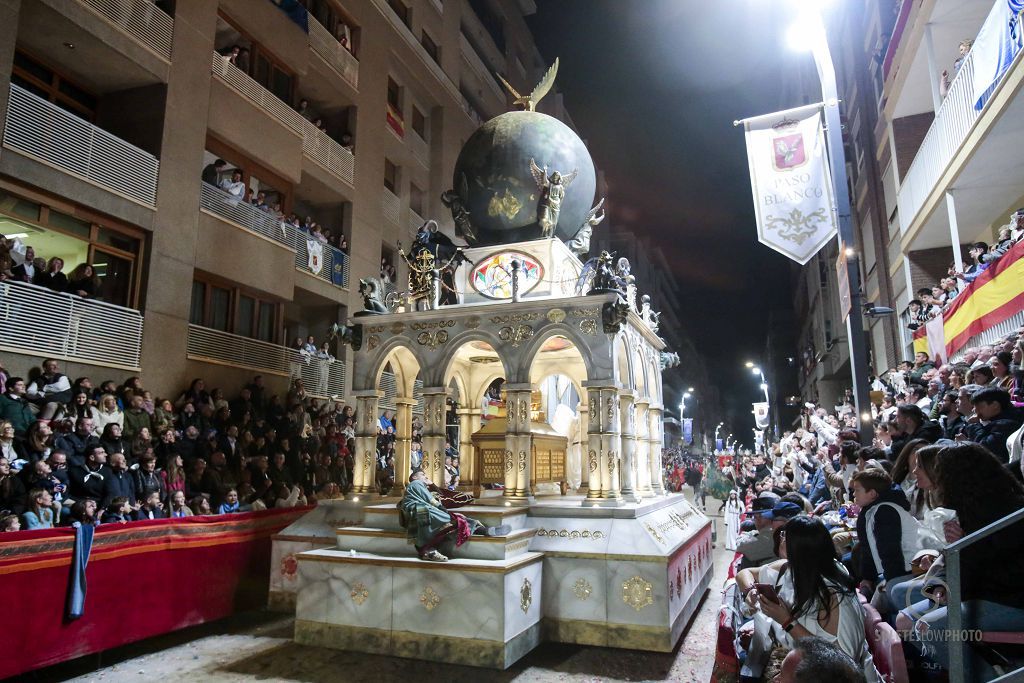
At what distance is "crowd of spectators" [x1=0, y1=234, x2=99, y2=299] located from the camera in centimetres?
1185

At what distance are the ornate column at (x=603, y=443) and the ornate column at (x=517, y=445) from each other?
0.97 m

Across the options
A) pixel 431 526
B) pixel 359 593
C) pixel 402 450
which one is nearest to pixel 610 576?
pixel 431 526

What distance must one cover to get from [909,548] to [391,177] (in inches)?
985

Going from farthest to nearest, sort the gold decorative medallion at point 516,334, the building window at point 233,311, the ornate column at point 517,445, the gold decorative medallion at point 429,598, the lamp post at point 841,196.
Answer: the building window at point 233,311
the gold decorative medallion at point 516,334
the ornate column at point 517,445
the lamp post at point 841,196
the gold decorative medallion at point 429,598

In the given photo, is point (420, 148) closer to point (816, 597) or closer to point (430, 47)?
point (430, 47)

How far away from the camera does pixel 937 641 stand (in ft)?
12.1

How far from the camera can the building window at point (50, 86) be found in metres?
13.7

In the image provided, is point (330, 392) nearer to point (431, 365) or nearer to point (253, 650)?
point (431, 365)

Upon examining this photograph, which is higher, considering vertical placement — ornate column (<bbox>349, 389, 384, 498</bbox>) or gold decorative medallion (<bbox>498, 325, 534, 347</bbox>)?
gold decorative medallion (<bbox>498, 325, 534, 347</bbox>)

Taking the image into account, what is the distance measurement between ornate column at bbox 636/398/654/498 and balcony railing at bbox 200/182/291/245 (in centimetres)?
1192

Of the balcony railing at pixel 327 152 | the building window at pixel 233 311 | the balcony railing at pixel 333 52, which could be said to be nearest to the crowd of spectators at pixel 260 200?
Result: the balcony railing at pixel 327 152

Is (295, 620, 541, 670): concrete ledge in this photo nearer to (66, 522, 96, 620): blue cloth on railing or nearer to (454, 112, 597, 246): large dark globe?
(66, 522, 96, 620): blue cloth on railing

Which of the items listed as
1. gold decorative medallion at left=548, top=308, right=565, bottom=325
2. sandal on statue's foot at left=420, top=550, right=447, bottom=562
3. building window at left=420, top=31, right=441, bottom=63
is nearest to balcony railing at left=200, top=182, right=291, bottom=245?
gold decorative medallion at left=548, top=308, right=565, bottom=325

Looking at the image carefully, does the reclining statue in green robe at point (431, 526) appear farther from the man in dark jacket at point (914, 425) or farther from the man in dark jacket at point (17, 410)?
the man in dark jacket at point (17, 410)
